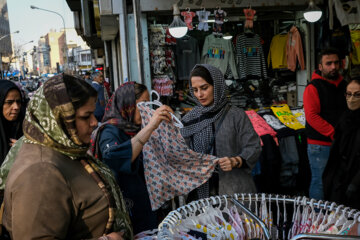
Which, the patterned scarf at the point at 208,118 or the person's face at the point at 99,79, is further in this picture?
the person's face at the point at 99,79

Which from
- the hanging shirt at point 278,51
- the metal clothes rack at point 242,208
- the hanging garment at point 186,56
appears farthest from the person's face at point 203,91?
the hanging shirt at point 278,51

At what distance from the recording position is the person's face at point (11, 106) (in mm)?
3234

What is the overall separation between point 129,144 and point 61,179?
103 centimetres

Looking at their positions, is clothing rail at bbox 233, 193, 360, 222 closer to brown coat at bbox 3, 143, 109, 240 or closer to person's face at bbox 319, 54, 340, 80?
brown coat at bbox 3, 143, 109, 240

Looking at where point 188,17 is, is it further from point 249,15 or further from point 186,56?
point 186,56

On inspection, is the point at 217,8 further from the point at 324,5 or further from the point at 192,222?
the point at 192,222

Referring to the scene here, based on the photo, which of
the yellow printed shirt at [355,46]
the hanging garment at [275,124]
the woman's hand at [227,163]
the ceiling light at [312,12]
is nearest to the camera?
the woman's hand at [227,163]

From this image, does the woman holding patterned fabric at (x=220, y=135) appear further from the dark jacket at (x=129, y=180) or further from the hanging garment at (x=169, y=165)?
the dark jacket at (x=129, y=180)

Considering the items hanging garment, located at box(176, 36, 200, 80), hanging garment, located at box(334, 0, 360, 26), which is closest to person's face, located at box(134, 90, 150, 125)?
hanging garment, located at box(334, 0, 360, 26)

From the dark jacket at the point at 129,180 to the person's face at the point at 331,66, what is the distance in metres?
2.38

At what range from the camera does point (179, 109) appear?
277 inches

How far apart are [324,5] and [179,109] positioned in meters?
3.32

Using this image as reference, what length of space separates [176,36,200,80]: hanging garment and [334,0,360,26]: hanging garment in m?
2.85

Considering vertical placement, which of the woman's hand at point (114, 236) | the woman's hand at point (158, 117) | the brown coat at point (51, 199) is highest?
the woman's hand at point (158, 117)
